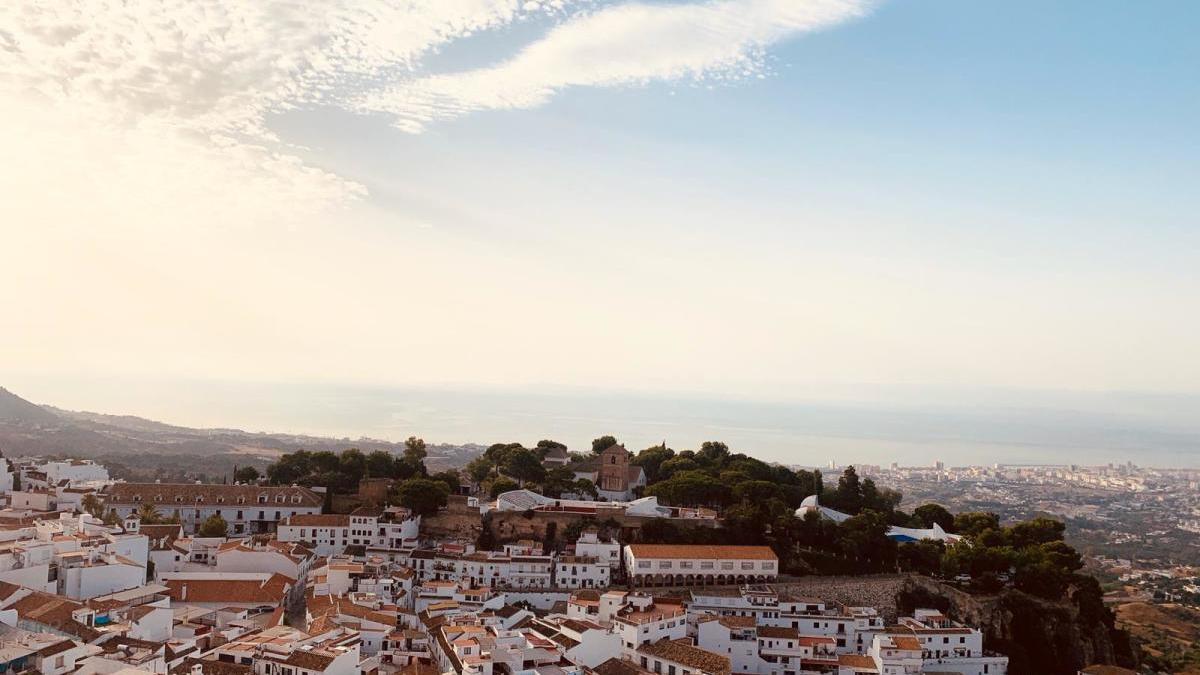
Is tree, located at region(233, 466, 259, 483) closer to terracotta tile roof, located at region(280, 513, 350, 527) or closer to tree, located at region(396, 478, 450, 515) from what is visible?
terracotta tile roof, located at region(280, 513, 350, 527)

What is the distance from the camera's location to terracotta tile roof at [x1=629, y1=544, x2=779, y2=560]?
75.3ft

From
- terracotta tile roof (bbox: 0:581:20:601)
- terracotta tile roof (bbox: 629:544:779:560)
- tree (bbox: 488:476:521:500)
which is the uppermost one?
tree (bbox: 488:476:521:500)

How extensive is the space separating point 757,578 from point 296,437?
86.1 m

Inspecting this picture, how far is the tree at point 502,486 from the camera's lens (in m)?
27.8

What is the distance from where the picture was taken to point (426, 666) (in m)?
16.6

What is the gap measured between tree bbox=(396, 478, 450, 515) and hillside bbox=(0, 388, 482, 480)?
90.5 ft

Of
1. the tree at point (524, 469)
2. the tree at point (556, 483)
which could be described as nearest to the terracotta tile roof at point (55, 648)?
the tree at point (556, 483)

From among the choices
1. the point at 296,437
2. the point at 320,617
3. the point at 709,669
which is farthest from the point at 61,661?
the point at 296,437

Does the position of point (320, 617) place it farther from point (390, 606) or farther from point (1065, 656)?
point (1065, 656)

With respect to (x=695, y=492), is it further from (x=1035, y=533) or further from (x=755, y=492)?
(x=1035, y=533)

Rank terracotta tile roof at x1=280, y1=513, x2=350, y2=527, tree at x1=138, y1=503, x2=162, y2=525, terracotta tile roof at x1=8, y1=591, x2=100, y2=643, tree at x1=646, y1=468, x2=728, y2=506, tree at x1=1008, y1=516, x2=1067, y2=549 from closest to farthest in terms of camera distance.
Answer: terracotta tile roof at x1=8, y1=591, x2=100, y2=643 < terracotta tile roof at x1=280, y1=513, x2=350, y2=527 < tree at x1=138, y1=503, x2=162, y2=525 < tree at x1=1008, y1=516, x2=1067, y2=549 < tree at x1=646, y1=468, x2=728, y2=506

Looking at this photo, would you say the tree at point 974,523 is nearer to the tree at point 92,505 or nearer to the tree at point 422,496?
the tree at point 422,496

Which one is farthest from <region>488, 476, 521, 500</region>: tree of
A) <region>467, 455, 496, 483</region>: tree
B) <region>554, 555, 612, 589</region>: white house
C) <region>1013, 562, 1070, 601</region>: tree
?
<region>1013, 562, 1070, 601</region>: tree

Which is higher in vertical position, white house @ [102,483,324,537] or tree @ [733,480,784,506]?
tree @ [733,480,784,506]
